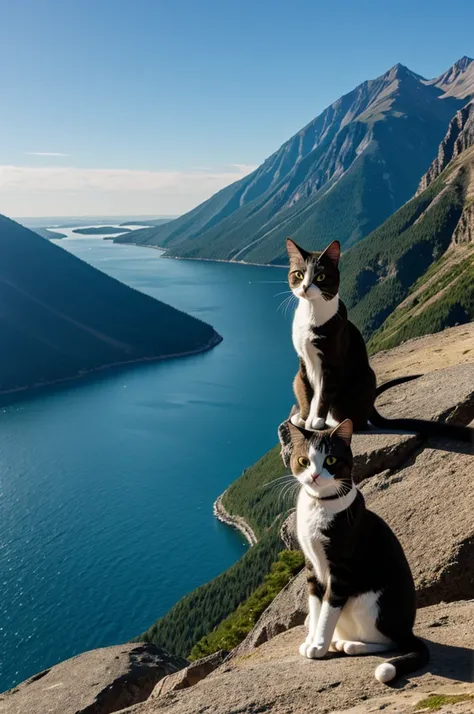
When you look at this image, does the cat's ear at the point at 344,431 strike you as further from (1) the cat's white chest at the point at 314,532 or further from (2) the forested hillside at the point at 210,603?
(2) the forested hillside at the point at 210,603

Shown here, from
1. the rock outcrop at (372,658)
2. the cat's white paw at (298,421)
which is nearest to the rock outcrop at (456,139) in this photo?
the rock outcrop at (372,658)

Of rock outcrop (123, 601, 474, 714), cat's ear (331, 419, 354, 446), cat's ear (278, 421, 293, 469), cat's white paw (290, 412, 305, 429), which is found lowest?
rock outcrop (123, 601, 474, 714)

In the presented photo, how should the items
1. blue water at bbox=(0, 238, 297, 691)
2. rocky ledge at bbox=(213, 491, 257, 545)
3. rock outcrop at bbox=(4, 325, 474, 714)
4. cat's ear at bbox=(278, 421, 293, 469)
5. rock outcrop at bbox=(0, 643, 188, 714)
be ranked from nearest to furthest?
rock outcrop at bbox=(4, 325, 474, 714) → cat's ear at bbox=(278, 421, 293, 469) → rock outcrop at bbox=(0, 643, 188, 714) → blue water at bbox=(0, 238, 297, 691) → rocky ledge at bbox=(213, 491, 257, 545)

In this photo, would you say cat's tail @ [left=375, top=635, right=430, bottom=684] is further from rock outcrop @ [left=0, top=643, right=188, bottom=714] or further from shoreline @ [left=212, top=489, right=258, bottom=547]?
shoreline @ [left=212, top=489, right=258, bottom=547]

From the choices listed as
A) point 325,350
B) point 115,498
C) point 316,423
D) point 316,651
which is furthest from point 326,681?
point 115,498

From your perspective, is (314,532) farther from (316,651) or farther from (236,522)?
(236,522)

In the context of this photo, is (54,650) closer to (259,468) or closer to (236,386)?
(259,468)

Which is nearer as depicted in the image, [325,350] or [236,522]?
[325,350]

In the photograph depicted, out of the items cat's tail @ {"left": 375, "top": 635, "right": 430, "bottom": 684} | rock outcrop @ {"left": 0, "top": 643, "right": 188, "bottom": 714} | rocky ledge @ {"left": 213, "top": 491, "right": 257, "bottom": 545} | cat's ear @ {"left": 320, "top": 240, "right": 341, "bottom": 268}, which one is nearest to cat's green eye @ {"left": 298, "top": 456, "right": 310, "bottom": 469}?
cat's tail @ {"left": 375, "top": 635, "right": 430, "bottom": 684}
